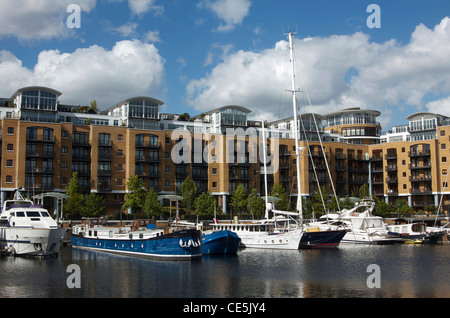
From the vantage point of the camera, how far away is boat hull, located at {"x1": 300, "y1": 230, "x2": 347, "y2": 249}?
5634 cm

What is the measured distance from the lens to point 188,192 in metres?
87.7

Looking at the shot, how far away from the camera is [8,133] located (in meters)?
81.8

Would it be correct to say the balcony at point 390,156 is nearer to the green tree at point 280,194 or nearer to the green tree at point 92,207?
the green tree at point 280,194

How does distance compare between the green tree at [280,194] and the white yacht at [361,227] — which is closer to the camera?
the white yacht at [361,227]

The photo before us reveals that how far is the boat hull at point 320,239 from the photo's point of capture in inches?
2218

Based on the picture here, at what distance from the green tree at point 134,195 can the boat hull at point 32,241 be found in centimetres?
3725

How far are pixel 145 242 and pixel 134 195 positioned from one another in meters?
39.2

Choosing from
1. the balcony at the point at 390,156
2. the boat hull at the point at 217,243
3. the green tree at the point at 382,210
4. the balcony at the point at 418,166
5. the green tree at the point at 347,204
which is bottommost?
the boat hull at the point at 217,243

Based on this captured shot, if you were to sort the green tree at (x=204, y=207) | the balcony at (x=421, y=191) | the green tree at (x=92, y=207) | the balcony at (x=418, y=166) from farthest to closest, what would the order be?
the balcony at (x=418, y=166) < the balcony at (x=421, y=191) < the green tree at (x=204, y=207) < the green tree at (x=92, y=207)

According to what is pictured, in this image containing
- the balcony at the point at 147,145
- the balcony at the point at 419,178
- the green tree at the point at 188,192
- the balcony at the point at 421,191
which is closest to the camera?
the green tree at the point at 188,192

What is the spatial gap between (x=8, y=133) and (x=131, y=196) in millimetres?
23189

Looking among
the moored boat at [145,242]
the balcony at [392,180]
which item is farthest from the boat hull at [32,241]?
the balcony at [392,180]

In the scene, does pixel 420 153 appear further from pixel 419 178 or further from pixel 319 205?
pixel 319 205

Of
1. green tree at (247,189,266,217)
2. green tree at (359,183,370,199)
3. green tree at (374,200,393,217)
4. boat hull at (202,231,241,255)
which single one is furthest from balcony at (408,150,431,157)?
boat hull at (202,231,241,255)
